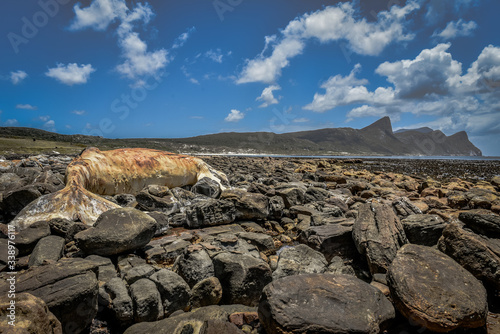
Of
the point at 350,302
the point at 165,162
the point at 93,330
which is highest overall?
the point at 165,162

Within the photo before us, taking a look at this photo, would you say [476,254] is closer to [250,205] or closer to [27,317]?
[250,205]

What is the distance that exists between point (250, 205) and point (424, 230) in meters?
3.02

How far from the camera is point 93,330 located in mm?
2225

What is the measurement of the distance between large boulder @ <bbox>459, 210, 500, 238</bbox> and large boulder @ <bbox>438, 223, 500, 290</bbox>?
0.87m

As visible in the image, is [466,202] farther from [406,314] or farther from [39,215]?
[39,215]

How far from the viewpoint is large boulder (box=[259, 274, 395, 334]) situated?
196 cm

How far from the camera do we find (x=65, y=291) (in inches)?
80.2

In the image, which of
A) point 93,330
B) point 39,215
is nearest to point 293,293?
point 93,330

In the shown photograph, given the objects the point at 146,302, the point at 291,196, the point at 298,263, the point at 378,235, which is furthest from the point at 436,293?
the point at 291,196

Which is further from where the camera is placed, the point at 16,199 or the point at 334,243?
the point at 16,199

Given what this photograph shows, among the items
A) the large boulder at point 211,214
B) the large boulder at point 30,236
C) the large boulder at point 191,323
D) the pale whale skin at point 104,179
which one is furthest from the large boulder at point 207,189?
the large boulder at point 191,323

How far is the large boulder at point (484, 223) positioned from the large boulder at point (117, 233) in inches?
190

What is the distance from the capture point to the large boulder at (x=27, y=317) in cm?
157

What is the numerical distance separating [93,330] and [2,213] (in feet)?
12.9
